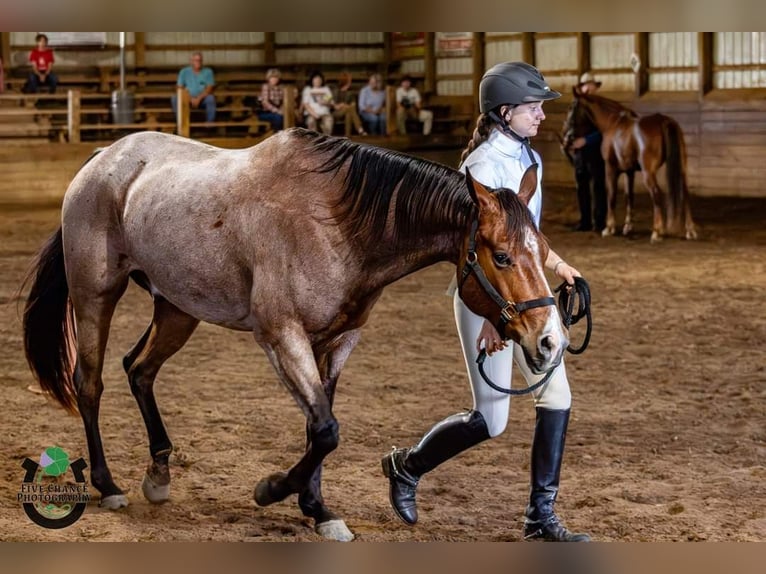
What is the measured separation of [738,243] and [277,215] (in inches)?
372

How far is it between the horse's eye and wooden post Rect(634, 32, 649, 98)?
14953 millimetres

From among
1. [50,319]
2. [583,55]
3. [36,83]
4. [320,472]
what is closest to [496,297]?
[320,472]

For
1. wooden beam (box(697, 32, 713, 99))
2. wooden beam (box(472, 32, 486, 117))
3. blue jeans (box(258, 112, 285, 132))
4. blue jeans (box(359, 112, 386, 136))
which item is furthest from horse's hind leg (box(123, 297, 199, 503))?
wooden beam (box(472, 32, 486, 117))

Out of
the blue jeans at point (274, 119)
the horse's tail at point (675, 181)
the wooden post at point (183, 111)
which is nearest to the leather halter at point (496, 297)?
the horse's tail at point (675, 181)

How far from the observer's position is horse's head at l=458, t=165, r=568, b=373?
10.9 feet

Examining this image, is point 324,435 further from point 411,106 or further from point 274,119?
point 411,106

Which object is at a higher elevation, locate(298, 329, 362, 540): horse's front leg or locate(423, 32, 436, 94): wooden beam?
locate(423, 32, 436, 94): wooden beam

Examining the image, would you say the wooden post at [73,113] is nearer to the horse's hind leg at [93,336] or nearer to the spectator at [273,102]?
the spectator at [273,102]

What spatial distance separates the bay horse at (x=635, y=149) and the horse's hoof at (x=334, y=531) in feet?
30.6

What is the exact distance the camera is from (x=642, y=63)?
57.8 ft

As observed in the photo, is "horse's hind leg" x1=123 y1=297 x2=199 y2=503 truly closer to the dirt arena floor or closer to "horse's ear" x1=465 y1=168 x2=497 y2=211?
the dirt arena floor

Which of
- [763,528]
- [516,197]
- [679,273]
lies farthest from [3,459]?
[679,273]

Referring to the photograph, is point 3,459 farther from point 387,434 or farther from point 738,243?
point 738,243

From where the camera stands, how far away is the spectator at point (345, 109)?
59.5ft
